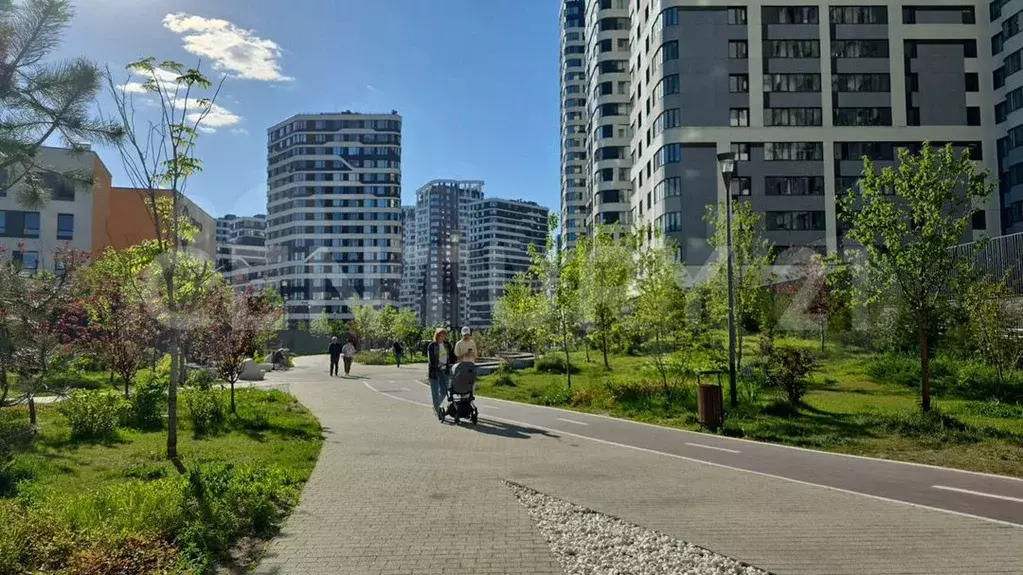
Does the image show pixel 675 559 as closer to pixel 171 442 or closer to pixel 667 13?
pixel 171 442

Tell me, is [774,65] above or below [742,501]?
above

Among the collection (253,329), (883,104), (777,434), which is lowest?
(777,434)

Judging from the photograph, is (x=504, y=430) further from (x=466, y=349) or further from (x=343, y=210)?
(x=343, y=210)

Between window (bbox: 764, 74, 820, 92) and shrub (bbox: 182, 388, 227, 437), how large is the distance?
46.4 meters

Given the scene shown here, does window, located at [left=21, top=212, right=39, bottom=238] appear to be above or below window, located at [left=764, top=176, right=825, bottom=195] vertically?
below

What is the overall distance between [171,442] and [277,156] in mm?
118007

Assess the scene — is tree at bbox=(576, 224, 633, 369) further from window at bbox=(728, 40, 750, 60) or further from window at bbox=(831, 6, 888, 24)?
window at bbox=(831, 6, 888, 24)

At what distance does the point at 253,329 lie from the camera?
1531cm

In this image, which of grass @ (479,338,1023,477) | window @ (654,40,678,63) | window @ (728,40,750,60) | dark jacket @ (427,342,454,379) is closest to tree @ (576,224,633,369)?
grass @ (479,338,1023,477)

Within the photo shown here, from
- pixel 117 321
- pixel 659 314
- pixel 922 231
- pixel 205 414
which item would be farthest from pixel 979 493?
pixel 117 321

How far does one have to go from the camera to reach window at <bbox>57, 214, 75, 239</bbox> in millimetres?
54938

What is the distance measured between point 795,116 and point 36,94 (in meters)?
51.3

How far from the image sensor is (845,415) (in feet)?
44.5

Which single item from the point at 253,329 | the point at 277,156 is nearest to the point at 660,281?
the point at 253,329
